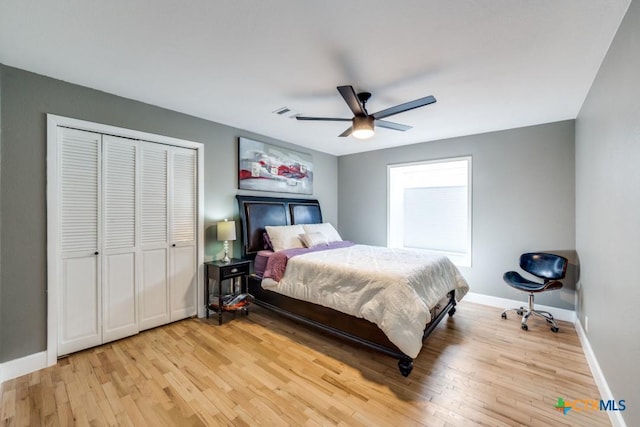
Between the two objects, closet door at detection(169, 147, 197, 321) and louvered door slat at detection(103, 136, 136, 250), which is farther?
closet door at detection(169, 147, 197, 321)

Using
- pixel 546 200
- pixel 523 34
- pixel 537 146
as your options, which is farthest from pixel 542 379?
pixel 537 146

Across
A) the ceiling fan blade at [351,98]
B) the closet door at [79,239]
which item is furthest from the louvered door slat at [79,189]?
the ceiling fan blade at [351,98]

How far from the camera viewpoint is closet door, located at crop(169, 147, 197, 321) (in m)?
3.26

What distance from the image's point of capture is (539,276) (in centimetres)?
333

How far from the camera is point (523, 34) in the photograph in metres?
1.77

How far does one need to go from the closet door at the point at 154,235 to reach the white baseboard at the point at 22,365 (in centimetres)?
79

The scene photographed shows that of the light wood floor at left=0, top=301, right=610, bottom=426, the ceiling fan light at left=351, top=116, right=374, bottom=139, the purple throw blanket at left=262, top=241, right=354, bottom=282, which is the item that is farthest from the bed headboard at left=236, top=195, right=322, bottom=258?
the ceiling fan light at left=351, top=116, right=374, bottom=139

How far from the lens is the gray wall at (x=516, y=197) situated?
11.2 feet

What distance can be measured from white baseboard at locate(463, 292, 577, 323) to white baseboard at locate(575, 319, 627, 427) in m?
0.49

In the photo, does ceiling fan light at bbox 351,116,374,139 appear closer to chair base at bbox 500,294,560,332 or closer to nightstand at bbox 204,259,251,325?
nightstand at bbox 204,259,251,325

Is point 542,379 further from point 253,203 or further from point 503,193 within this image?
point 253,203

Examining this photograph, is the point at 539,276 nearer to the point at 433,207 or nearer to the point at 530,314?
the point at 530,314

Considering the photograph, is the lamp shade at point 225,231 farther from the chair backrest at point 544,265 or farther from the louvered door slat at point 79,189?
the chair backrest at point 544,265

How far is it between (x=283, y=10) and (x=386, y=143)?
11.5 ft
